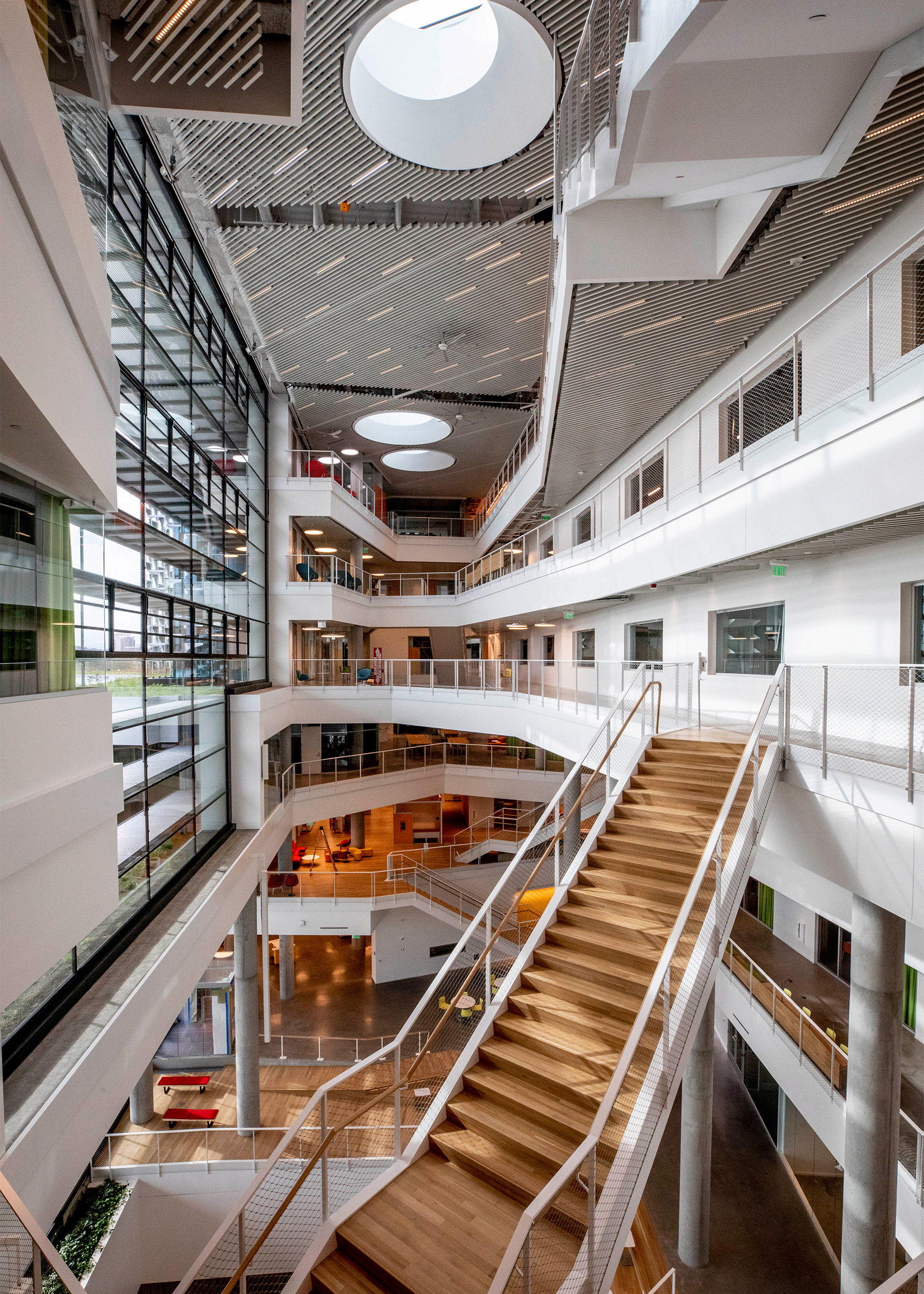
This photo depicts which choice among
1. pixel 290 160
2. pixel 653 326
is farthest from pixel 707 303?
pixel 290 160

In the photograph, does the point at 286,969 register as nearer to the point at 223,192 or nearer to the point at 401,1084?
the point at 401,1084

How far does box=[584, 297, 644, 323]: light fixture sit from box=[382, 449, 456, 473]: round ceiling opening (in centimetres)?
1438

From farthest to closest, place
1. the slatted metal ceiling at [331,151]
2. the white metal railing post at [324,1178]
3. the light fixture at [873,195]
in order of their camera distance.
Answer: the slatted metal ceiling at [331,151]
the light fixture at [873,195]
the white metal railing post at [324,1178]

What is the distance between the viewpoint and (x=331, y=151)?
27.0 feet

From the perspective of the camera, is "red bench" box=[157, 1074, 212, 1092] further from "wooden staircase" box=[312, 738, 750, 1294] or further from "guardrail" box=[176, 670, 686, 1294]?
"wooden staircase" box=[312, 738, 750, 1294]

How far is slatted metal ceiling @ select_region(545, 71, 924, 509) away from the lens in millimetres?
5727

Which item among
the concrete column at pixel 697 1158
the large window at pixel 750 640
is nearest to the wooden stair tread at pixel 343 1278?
the concrete column at pixel 697 1158

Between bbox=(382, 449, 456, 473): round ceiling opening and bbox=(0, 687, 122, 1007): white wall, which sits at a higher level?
bbox=(382, 449, 456, 473): round ceiling opening

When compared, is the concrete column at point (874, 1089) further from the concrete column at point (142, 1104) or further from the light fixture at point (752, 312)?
the concrete column at point (142, 1104)

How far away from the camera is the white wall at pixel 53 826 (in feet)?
11.0

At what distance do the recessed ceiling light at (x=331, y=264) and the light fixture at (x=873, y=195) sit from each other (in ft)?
22.6

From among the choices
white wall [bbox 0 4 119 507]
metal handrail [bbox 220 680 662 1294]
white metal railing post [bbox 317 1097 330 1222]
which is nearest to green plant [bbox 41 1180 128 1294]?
metal handrail [bbox 220 680 662 1294]

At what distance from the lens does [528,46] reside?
770cm

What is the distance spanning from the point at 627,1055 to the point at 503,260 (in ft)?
35.3
